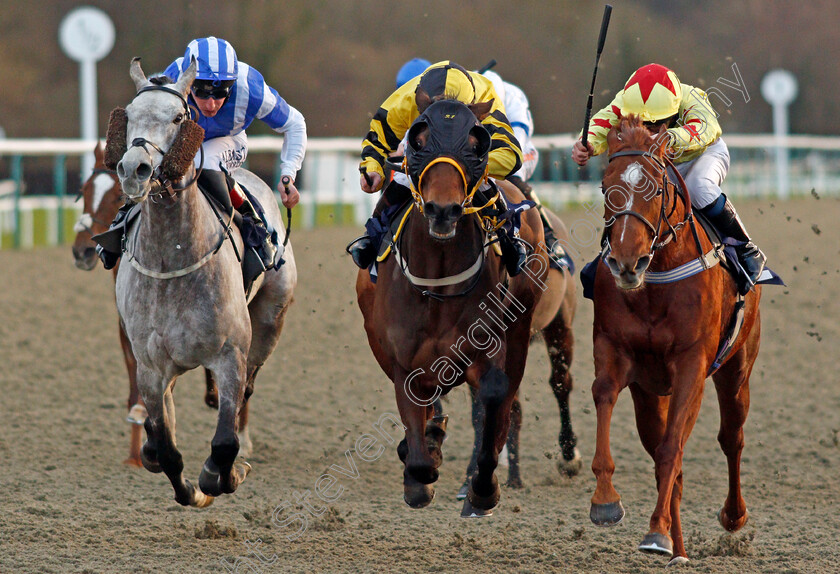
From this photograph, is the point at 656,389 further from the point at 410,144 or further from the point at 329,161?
the point at 329,161

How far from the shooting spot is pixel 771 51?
3014cm

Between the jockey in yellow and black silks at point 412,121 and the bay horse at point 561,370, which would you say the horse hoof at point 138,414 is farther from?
the jockey in yellow and black silks at point 412,121

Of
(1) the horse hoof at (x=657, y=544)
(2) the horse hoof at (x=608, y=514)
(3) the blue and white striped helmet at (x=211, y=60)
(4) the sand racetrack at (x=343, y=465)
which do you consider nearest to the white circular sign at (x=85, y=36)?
(4) the sand racetrack at (x=343, y=465)

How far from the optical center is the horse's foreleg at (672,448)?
4082 mm

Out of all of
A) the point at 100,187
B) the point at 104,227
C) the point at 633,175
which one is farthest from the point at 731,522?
the point at 100,187

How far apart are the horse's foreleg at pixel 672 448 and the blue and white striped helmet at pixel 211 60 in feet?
7.12

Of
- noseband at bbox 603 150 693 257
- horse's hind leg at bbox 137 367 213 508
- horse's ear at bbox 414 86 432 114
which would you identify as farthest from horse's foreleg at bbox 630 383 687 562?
horse's hind leg at bbox 137 367 213 508

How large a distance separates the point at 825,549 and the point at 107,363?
542cm

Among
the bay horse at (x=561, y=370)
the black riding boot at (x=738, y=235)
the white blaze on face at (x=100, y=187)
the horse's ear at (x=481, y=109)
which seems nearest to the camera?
the horse's ear at (x=481, y=109)

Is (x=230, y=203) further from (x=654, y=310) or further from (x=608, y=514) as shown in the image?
(x=608, y=514)

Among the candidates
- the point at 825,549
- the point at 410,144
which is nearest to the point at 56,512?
the point at 410,144

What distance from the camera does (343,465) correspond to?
6.56 metres

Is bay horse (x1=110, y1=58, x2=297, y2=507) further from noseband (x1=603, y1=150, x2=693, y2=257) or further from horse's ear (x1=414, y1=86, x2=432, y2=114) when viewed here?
noseband (x1=603, y1=150, x2=693, y2=257)

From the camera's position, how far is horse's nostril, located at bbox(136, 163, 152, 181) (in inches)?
158
